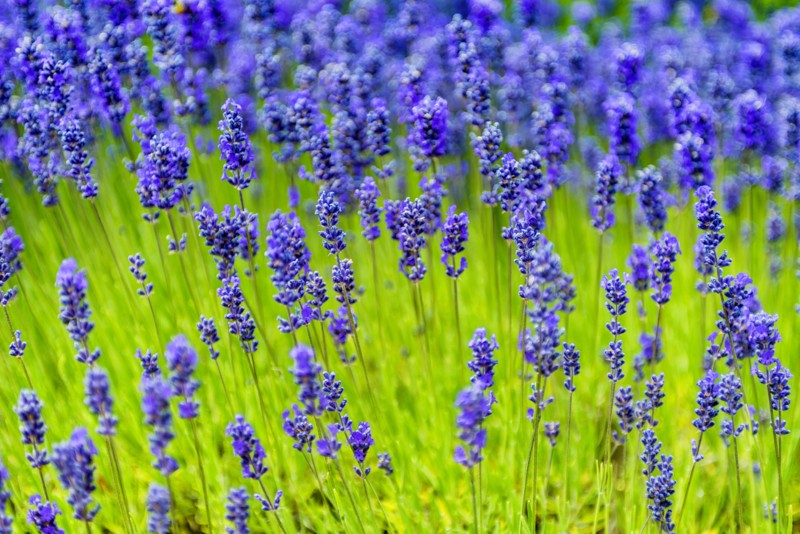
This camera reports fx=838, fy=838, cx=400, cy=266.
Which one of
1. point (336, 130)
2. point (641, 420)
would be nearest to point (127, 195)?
point (336, 130)

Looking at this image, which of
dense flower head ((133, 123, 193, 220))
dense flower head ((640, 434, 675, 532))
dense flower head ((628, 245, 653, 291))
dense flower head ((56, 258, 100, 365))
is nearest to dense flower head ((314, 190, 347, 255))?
dense flower head ((133, 123, 193, 220))

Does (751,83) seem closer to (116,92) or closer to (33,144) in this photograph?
(116,92)

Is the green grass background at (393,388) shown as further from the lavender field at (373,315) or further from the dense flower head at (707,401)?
the dense flower head at (707,401)

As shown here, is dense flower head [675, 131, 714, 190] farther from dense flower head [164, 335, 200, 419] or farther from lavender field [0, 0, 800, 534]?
dense flower head [164, 335, 200, 419]

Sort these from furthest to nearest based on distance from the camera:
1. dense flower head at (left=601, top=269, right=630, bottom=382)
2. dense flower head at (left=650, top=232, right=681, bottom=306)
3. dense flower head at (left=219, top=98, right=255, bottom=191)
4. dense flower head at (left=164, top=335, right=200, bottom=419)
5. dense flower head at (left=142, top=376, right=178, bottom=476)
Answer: dense flower head at (left=219, top=98, right=255, bottom=191) → dense flower head at (left=650, top=232, right=681, bottom=306) → dense flower head at (left=601, top=269, right=630, bottom=382) → dense flower head at (left=164, top=335, right=200, bottom=419) → dense flower head at (left=142, top=376, right=178, bottom=476)

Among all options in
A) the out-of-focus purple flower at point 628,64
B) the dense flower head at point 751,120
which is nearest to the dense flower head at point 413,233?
the out-of-focus purple flower at point 628,64

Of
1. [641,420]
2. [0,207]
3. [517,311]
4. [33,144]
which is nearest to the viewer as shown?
[641,420]
